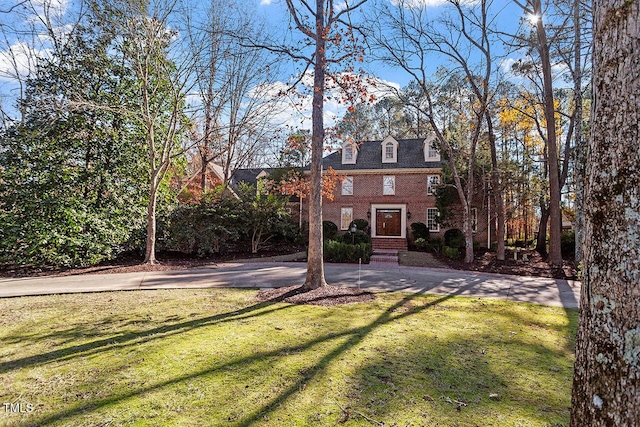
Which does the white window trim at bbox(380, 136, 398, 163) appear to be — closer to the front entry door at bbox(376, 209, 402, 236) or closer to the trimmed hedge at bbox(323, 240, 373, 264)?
the front entry door at bbox(376, 209, 402, 236)

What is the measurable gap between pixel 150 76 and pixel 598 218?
13.2 meters

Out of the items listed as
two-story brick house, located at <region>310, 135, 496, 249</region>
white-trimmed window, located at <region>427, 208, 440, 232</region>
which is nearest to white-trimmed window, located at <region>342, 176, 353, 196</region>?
two-story brick house, located at <region>310, 135, 496, 249</region>

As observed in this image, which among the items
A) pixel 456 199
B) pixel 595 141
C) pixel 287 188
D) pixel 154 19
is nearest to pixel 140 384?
pixel 595 141

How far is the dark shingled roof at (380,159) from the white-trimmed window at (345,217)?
2884 millimetres

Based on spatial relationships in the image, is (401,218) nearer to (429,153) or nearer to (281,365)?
(429,153)

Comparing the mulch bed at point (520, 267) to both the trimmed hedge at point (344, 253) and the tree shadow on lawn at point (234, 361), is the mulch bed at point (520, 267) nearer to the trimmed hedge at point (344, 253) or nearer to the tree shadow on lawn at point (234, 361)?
the trimmed hedge at point (344, 253)

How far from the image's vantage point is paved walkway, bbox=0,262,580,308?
7.60 metres

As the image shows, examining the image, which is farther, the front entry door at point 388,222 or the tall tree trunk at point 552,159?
the front entry door at point 388,222

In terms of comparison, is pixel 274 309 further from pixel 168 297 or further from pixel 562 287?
pixel 562 287

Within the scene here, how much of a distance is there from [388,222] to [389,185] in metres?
2.44

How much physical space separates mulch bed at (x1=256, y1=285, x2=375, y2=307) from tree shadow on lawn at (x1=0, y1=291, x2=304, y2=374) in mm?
677

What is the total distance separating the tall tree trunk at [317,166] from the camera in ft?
24.1

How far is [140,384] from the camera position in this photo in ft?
9.98

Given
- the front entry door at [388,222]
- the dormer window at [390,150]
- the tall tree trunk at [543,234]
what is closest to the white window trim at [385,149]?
the dormer window at [390,150]
